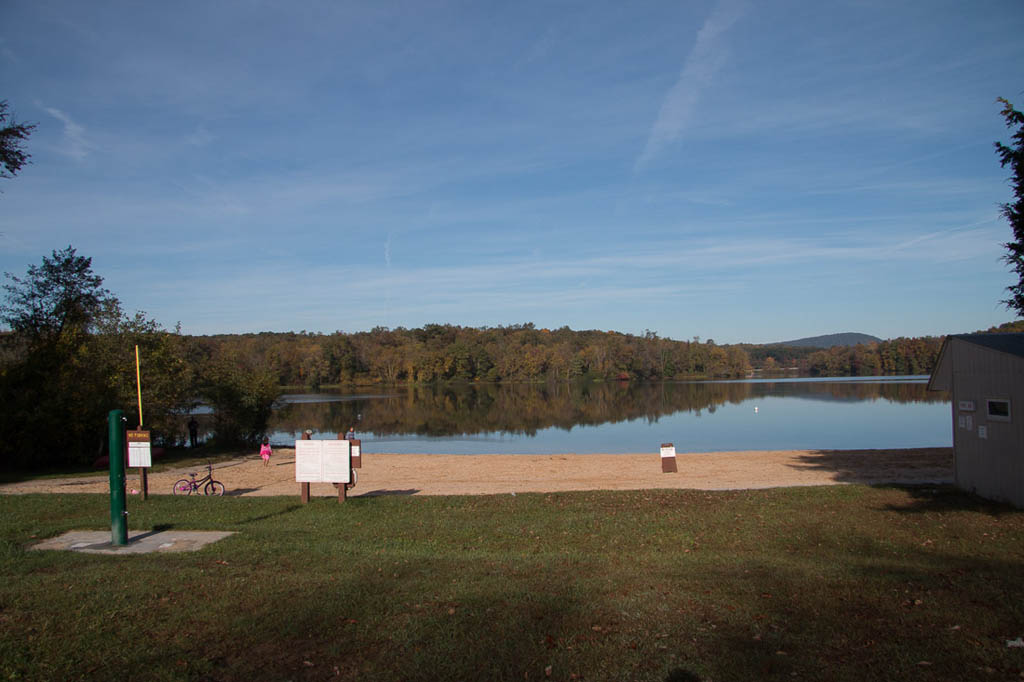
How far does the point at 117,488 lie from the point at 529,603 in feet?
16.8

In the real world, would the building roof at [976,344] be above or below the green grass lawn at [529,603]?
above

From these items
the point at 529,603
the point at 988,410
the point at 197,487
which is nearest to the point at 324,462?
the point at 197,487

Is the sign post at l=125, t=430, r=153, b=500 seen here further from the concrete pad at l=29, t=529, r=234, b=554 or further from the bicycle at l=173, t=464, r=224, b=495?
the concrete pad at l=29, t=529, r=234, b=554

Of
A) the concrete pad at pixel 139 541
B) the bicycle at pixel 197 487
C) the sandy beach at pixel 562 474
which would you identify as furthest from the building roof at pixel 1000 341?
the bicycle at pixel 197 487

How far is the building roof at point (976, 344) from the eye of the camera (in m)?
11.8

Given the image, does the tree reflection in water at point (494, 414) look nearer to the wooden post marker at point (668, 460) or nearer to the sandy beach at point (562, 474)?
the sandy beach at point (562, 474)

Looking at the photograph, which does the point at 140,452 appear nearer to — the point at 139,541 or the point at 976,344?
the point at 139,541

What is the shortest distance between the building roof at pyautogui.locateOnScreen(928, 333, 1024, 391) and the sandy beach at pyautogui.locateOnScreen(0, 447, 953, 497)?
2731 millimetres

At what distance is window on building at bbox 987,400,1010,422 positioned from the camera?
11562 millimetres

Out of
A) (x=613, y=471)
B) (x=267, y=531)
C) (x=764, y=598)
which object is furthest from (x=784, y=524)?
(x=613, y=471)

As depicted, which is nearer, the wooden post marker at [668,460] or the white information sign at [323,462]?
the white information sign at [323,462]

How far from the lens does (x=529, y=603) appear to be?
18.7 ft

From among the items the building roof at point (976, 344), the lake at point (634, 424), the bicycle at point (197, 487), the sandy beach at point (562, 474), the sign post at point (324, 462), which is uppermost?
the building roof at point (976, 344)

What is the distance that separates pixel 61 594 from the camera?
5.66 metres
